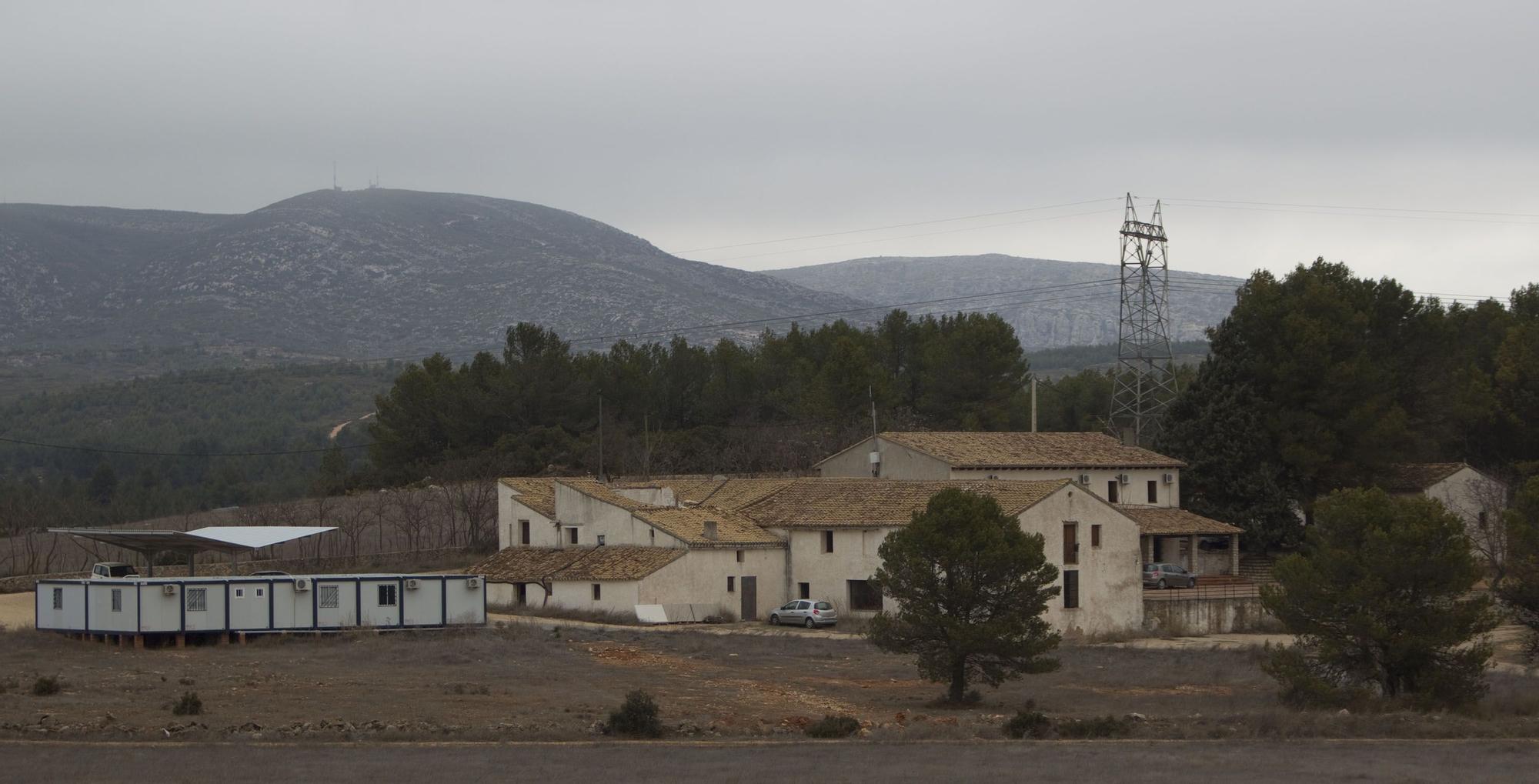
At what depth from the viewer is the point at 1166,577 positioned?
2216 inches

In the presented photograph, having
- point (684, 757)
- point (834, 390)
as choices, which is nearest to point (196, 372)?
point (834, 390)

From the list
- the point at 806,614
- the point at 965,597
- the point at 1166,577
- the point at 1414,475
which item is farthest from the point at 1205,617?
the point at 965,597

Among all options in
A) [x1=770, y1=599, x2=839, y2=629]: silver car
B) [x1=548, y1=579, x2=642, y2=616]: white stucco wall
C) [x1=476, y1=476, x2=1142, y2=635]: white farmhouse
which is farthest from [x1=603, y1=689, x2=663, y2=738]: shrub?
[x1=548, y1=579, x2=642, y2=616]: white stucco wall

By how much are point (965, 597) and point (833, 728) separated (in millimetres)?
8130

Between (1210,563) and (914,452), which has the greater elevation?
(914,452)

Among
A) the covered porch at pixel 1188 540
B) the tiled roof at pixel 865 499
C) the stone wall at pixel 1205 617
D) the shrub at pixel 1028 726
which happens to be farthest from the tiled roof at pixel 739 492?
the shrub at pixel 1028 726

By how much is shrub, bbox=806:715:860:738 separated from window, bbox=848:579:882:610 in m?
23.3

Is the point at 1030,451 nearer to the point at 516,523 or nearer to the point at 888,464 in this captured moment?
the point at 888,464

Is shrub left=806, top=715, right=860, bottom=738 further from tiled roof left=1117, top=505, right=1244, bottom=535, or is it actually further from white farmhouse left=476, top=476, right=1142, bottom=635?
tiled roof left=1117, top=505, right=1244, bottom=535

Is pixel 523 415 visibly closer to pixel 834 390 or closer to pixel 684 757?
pixel 834 390

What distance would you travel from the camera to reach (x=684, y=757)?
2491cm

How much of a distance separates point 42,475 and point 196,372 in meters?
55.3

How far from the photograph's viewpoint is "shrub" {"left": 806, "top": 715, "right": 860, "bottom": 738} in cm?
2758

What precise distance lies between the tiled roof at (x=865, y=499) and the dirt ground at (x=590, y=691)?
5.83 meters
